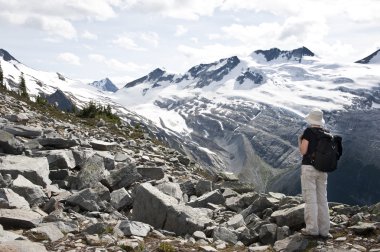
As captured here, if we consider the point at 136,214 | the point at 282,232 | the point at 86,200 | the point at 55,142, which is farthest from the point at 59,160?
the point at 282,232

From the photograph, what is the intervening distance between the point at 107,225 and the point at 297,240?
4834 millimetres

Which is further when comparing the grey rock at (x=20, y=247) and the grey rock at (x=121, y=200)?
the grey rock at (x=121, y=200)

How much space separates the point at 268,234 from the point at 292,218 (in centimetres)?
89

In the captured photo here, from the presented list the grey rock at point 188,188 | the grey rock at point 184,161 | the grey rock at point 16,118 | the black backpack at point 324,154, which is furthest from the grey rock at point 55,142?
the black backpack at point 324,154

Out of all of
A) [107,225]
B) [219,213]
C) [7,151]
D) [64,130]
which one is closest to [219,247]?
[107,225]

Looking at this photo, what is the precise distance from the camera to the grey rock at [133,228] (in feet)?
35.2

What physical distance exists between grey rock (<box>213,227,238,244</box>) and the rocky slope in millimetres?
27

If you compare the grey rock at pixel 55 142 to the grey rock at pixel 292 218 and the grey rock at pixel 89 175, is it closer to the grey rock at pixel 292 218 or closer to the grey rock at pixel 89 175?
the grey rock at pixel 89 175

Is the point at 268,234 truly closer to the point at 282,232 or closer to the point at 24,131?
the point at 282,232

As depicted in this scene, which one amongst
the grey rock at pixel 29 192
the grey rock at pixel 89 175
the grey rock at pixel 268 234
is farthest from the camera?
the grey rock at pixel 89 175

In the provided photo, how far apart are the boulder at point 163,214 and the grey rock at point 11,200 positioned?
3248 millimetres

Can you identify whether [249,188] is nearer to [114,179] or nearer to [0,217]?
[114,179]

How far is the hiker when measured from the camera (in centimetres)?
1126

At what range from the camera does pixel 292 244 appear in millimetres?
10727
